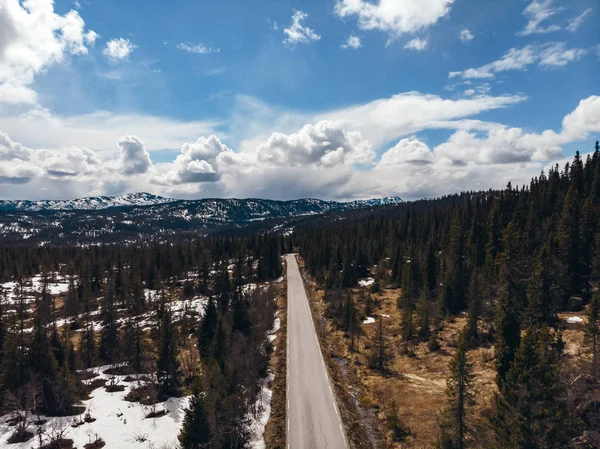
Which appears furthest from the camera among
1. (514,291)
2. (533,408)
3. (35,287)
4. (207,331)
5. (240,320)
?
(35,287)

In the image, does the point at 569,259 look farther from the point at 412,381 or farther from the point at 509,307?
the point at 412,381

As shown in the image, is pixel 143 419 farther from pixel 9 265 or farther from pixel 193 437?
pixel 9 265

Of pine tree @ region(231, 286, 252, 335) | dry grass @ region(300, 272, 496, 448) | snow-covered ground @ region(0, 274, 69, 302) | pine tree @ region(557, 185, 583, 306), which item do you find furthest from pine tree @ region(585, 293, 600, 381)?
snow-covered ground @ region(0, 274, 69, 302)

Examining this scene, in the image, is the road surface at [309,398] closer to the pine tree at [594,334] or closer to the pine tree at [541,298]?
the pine tree at [594,334]

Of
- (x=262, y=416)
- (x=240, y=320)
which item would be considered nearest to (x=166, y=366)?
(x=262, y=416)

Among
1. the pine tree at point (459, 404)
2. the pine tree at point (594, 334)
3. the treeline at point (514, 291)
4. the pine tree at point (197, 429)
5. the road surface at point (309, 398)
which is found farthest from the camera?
the road surface at point (309, 398)

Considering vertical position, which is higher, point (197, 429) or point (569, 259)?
point (569, 259)

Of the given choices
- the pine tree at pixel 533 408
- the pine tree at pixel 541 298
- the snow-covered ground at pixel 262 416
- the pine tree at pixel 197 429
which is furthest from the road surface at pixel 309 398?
the pine tree at pixel 541 298
